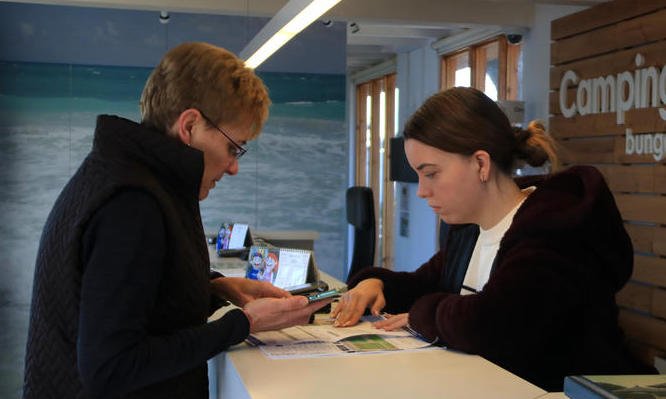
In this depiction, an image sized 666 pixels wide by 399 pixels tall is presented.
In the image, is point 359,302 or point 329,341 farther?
point 359,302

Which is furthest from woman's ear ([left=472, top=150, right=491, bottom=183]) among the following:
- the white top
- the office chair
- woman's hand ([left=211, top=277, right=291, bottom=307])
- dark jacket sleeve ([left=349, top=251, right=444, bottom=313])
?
the office chair

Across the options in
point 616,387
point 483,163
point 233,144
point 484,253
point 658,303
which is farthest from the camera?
point 658,303

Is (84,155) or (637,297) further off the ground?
(84,155)

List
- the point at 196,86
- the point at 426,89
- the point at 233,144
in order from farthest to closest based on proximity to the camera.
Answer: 1. the point at 426,89
2. the point at 233,144
3. the point at 196,86

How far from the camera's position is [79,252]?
1.32 m

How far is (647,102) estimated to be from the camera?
4727mm

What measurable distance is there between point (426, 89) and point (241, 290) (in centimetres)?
730

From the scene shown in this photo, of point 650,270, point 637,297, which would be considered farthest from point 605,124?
point 637,297

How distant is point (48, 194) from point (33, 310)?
18.2ft

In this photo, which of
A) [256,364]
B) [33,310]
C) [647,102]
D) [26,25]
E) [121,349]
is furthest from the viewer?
[26,25]

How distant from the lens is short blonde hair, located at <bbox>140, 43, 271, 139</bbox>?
59.6 inches

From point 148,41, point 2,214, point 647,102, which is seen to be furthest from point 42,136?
point 647,102

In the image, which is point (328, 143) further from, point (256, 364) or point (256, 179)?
point (256, 364)

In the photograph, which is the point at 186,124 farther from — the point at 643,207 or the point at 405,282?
the point at 643,207
